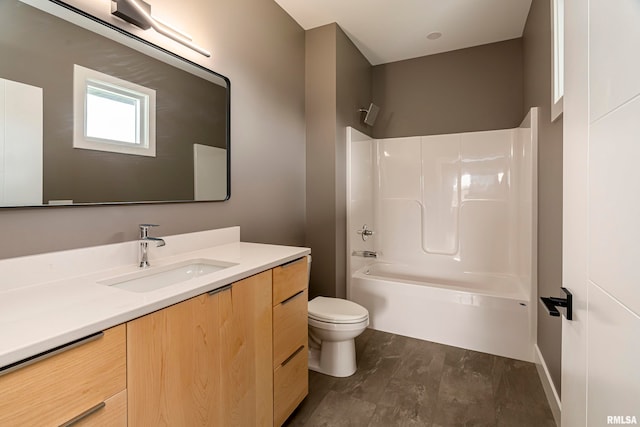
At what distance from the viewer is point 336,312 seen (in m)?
2.11

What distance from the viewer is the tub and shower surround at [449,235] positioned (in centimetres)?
244

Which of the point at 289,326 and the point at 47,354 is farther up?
the point at 47,354

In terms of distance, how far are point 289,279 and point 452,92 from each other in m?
2.79

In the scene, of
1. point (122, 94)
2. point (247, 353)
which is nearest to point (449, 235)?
point (247, 353)

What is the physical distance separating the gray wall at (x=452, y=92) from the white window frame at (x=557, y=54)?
1.33 m

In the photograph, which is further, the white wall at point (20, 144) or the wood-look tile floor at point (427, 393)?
the wood-look tile floor at point (427, 393)

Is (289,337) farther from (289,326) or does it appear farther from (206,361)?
(206,361)

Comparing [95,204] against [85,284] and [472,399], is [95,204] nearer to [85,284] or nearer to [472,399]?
[85,284]

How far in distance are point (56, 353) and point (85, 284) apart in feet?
1.54

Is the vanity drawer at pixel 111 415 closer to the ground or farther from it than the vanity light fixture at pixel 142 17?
closer to the ground

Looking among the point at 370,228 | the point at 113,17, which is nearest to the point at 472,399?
the point at 370,228

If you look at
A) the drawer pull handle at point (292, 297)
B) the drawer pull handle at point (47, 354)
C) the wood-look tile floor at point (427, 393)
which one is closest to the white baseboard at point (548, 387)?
the wood-look tile floor at point (427, 393)

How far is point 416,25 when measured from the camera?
270cm

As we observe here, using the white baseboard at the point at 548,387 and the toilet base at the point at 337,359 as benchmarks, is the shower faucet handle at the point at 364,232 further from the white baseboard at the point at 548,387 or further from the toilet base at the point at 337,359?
the white baseboard at the point at 548,387
